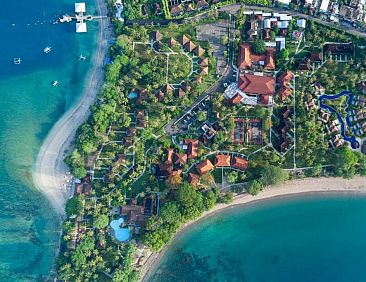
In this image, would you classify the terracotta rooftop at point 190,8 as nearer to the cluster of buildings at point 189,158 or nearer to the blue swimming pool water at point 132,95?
the blue swimming pool water at point 132,95

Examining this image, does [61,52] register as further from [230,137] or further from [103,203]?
[230,137]

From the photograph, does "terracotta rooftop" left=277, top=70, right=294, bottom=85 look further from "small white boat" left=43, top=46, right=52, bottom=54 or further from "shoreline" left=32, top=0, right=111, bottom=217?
"small white boat" left=43, top=46, right=52, bottom=54

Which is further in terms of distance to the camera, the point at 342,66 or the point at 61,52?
the point at 61,52

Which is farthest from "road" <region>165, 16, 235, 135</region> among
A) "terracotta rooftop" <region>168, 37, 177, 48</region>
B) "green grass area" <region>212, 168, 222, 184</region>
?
"terracotta rooftop" <region>168, 37, 177, 48</region>

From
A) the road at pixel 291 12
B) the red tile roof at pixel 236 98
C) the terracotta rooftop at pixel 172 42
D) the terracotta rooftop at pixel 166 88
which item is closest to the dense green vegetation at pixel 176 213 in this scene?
the red tile roof at pixel 236 98

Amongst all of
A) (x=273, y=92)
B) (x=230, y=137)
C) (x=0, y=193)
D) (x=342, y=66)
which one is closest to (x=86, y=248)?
(x=0, y=193)

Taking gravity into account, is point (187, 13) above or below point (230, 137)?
above
